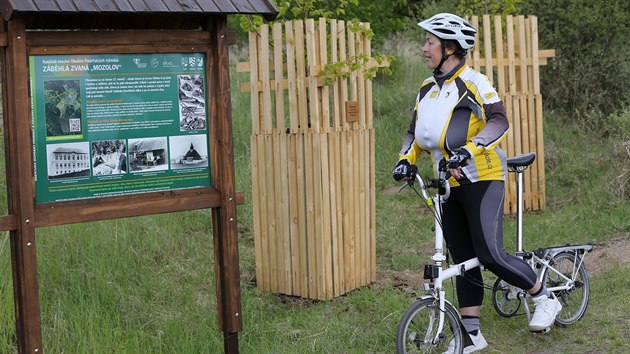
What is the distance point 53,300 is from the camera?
7309mm

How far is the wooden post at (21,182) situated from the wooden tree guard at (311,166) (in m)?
2.70

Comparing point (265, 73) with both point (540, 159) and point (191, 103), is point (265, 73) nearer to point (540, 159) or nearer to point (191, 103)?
point (191, 103)

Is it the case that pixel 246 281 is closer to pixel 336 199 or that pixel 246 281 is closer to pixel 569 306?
pixel 336 199

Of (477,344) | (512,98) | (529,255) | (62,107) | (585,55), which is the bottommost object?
(477,344)

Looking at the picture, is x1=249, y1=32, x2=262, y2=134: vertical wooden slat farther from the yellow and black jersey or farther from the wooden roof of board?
the yellow and black jersey

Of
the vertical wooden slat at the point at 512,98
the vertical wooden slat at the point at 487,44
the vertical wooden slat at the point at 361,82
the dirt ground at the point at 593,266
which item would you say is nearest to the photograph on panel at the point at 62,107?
the vertical wooden slat at the point at 361,82

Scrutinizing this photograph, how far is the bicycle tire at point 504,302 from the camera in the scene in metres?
6.55

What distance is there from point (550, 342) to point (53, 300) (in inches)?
A: 141

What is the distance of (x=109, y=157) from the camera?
543cm

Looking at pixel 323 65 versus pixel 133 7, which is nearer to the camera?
pixel 133 7

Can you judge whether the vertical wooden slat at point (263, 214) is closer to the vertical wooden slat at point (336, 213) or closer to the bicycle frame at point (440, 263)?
the vertical wooden slat at point (336, 213)

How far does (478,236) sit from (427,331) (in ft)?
2.12

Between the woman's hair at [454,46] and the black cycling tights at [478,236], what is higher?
the woman's hair at [454,46]

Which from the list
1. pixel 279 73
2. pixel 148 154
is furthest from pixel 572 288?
pixel 148 154
